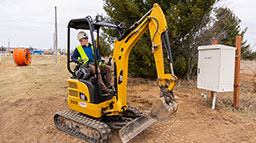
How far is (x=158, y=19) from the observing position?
3516 millimetres

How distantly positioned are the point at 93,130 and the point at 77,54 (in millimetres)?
1852

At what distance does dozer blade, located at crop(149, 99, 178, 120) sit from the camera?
136 inches

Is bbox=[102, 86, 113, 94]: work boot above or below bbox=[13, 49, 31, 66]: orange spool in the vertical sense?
below

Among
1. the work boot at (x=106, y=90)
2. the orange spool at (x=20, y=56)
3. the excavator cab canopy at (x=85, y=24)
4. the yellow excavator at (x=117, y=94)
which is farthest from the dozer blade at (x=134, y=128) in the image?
the orange spool at (x=20, y=56)

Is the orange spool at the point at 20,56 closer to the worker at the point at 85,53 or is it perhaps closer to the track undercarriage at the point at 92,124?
the track undercarriage at the point at 92,124

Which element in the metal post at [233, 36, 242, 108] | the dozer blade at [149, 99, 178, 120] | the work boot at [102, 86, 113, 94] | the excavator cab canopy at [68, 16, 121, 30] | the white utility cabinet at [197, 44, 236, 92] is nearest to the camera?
the dozer blade at [149, 99, 178, 120]

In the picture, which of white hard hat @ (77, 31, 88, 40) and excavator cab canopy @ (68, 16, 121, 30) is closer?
excavator cab canopy @ (68, 16, 121, 30)

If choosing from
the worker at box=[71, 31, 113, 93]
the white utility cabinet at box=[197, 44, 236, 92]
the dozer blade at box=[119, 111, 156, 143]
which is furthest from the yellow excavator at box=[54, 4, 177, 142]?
the white utility cabinet at box=[197, 44, 236, 92]

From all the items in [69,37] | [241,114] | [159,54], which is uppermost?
[69,37]

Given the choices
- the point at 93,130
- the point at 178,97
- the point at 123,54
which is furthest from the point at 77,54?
the point at 178,97

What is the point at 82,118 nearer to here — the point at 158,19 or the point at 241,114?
the point at 158,19

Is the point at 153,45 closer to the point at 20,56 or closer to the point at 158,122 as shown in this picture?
the point at 158,122

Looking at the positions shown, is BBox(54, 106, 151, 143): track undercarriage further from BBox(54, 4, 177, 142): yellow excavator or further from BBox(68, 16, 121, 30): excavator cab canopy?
BBox(68, 16, 121, 30): excavator cab canopy

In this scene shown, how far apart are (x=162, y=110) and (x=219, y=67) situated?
2.72 meters
